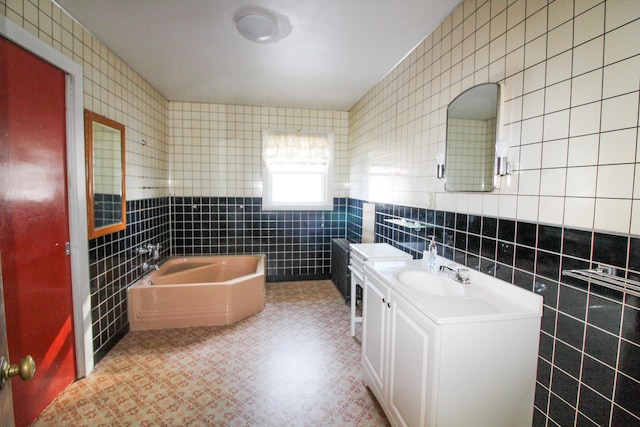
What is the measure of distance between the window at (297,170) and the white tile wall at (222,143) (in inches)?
4.5

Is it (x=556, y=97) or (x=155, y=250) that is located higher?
(x=556, y=97)

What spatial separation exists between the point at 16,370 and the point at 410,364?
4.62ft

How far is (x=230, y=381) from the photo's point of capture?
213cm

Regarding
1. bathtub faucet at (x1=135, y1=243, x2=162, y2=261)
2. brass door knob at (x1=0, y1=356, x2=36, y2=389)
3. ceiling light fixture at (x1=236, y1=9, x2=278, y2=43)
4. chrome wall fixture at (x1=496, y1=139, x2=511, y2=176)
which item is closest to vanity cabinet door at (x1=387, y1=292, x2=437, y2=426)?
chrome wall fixture at (x1=496, y1=139, x2=511, y2=176)

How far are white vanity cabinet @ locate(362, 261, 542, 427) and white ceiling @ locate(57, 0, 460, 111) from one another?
5.88 feet

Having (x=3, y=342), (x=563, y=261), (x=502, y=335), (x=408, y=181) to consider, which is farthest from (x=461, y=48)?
(x=3, y=342)

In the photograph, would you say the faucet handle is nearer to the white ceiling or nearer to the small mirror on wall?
the small mirror on wall

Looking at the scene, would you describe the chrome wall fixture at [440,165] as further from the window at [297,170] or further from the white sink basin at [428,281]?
the window at [297,170]

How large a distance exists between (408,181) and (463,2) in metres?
1.23

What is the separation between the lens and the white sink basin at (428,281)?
70.3 inches

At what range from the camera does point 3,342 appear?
73cm

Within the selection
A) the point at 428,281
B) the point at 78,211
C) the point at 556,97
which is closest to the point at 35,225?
the point at 78,211

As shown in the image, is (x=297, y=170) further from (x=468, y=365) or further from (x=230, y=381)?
(x=468, y=365)

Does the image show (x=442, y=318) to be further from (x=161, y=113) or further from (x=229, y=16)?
(x=161, y=113)
